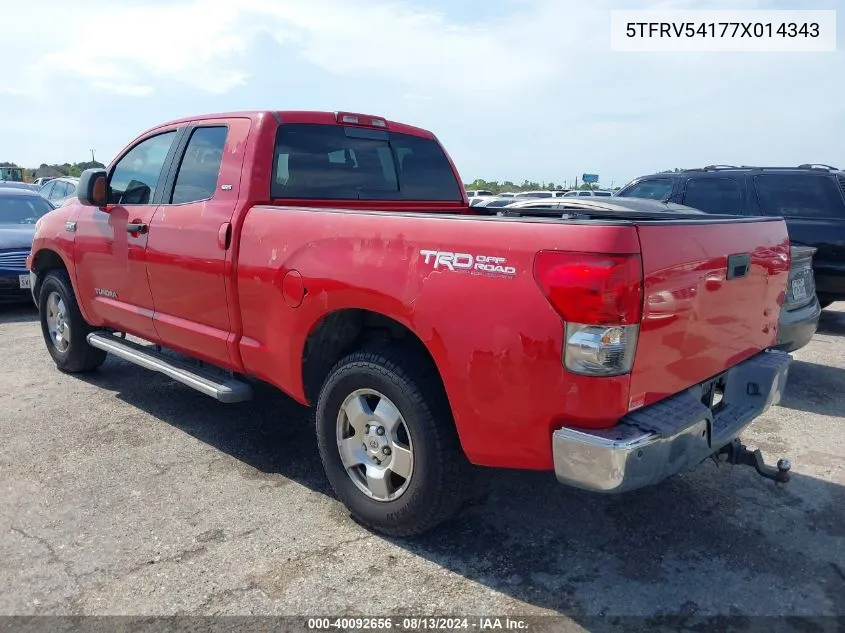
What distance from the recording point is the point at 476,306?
2525 millimetres

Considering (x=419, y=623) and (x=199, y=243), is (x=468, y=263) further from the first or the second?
(x=199, y=243)

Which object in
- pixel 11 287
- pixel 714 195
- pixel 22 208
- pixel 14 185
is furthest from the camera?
pixel 14 185

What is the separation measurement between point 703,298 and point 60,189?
53.7 feet

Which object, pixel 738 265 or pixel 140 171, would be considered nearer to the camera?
pixel 738 265

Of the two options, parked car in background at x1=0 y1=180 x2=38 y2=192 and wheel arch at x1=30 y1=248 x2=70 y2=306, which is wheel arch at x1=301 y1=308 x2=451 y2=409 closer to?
wheel arch at x1=30 y1=248 x2=70 y2=306

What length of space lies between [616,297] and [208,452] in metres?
2.87

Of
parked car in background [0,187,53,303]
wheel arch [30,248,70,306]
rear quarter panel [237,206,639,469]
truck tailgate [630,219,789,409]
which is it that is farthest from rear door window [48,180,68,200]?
truck tailgate [630,219,789,409]

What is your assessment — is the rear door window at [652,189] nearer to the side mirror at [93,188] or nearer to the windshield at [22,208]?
the side mirror at [93,188]

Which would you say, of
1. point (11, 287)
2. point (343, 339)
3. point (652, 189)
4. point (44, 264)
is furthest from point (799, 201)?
point (11, 287)

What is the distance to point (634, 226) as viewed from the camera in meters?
2.35

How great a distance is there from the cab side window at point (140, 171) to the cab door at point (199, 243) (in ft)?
0.78

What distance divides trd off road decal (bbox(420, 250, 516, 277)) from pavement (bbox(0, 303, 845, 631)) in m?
1.32

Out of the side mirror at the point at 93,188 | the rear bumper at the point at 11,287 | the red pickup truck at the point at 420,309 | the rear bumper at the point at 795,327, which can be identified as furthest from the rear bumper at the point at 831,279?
the rear bumper at the point at 11,287

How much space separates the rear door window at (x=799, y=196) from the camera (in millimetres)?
7250
